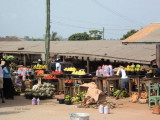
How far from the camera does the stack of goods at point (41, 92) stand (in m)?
15.0

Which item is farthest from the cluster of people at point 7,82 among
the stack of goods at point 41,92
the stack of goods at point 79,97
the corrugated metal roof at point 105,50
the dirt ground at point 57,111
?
the corrugated metal roof at point 105,50

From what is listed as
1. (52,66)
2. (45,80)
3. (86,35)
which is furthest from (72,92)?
(86,35)

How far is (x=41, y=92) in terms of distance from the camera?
49.6ft

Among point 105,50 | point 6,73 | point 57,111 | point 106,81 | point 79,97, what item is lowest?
point 57,111

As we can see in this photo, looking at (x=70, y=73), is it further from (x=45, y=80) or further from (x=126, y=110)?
(x=126, y=110)

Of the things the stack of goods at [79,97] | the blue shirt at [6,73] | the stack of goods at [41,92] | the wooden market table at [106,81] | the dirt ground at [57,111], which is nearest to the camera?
the dirt ground at [57,111]

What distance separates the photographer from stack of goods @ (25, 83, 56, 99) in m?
15.0

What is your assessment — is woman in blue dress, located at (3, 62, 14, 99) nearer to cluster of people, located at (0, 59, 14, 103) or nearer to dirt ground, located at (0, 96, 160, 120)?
cluster of people, located at (0, 59, 14, 103)

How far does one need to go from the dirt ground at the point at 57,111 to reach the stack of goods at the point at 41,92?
580 mm

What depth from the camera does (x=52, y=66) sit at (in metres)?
23.0

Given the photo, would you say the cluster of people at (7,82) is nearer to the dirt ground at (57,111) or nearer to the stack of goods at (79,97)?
the dirt ground at (57,111)

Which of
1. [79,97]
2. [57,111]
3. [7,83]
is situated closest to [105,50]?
[79,97]

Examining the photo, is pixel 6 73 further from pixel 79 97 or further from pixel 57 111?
pixel 57 111

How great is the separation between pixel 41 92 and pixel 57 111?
3.63 metres
